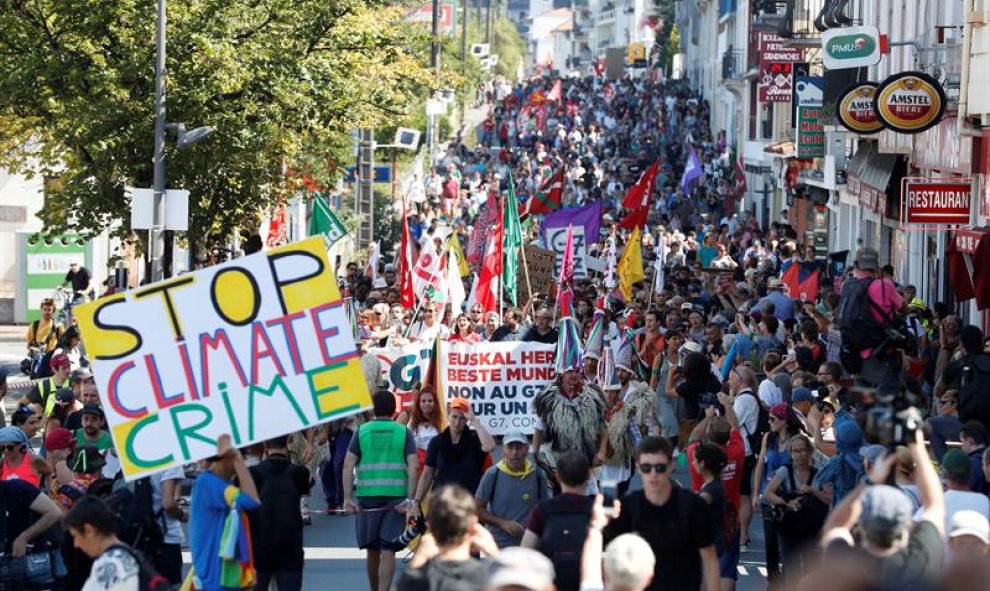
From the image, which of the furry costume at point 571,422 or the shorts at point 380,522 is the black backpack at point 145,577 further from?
the furry costume at point 571,422

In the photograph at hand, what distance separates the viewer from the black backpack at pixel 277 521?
37.5 ft

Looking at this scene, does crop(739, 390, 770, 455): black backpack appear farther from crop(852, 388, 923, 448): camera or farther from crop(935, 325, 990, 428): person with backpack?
crop(852, 388, 923, 448): camera

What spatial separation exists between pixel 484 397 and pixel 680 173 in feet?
161

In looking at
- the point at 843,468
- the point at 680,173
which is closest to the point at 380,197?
the point at 680,173

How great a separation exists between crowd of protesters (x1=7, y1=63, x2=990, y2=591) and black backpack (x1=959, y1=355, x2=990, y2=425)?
0.06 ft

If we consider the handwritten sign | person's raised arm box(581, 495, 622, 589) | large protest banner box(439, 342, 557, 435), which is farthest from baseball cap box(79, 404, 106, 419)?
the handwritten sign

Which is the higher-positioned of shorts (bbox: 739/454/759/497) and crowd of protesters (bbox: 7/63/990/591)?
crowd of protesters (bbox: 7/63/990/591)

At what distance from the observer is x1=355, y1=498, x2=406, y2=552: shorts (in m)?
13.3

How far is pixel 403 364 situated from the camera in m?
19.5

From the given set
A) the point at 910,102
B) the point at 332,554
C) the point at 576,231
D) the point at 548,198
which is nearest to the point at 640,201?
the point at 548,198

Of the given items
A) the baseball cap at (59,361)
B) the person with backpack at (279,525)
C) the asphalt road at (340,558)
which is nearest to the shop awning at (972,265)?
the asphalt road at (340,558)

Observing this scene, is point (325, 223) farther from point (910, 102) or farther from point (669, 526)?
point (669, 526)

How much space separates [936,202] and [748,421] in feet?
25.9

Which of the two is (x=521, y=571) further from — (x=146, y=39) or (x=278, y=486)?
(x=146, y=39)
